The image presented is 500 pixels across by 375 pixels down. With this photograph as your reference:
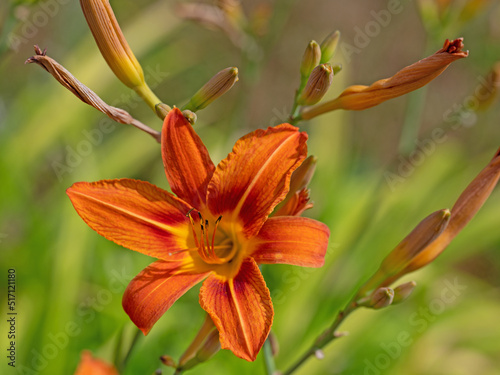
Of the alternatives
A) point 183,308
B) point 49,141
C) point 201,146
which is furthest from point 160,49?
point 201,146

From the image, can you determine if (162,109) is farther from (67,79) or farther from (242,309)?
(242,309)

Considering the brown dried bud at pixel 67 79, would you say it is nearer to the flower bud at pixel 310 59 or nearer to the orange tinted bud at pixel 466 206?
the flower bud at pixel 310 59

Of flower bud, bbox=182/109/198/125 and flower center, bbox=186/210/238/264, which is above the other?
flower bud, bbox=182/109/198/125

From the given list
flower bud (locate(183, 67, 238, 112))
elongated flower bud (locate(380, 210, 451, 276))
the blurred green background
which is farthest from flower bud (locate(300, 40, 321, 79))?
the blurred green background

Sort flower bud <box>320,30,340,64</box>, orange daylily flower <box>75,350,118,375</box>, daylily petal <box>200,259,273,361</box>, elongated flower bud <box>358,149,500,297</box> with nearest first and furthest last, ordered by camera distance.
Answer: orange daylily flower <box>75,350,118,375</box> → daylily petal <box>200,259,273,361</box> → elongated flower bud <box>358,149,500,297</box> → flower bud <box>320,30,340,64</box>

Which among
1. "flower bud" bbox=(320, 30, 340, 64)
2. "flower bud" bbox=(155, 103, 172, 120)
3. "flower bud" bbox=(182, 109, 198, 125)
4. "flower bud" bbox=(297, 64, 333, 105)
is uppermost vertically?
"flower bud" bbox=(155, 103, 172, 120)

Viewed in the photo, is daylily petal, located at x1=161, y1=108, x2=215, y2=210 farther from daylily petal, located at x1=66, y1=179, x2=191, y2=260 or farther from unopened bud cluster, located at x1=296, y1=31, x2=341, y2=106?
unopened bud cluster, located at x1=296, y1=31, x2=341, y2=106
